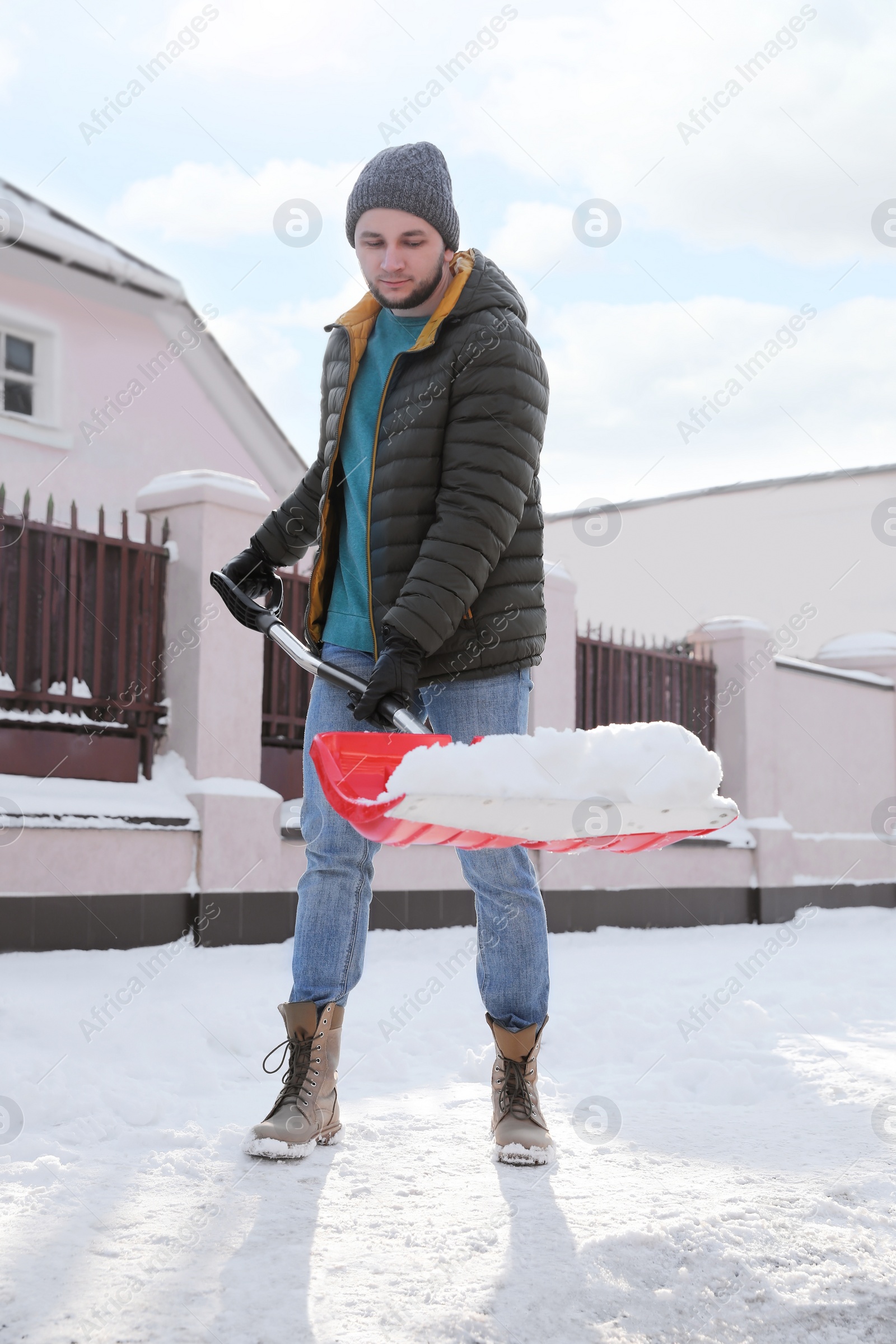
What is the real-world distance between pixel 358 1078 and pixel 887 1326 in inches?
75.4

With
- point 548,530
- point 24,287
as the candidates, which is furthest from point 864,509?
point 24,287

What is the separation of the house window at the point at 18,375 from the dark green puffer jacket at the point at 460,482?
8970 millimetres

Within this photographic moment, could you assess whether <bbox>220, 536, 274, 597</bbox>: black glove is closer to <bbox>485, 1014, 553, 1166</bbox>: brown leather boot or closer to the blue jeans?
the blue jeans

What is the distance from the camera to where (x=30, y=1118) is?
2629 mm

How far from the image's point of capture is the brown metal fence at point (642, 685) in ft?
28.3

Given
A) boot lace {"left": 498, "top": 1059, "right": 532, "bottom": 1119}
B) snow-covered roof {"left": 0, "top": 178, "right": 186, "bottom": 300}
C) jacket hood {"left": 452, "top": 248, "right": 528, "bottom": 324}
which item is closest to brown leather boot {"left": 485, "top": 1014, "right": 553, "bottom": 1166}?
boot lace {"left": 498, "top": 1059, "right": 532, "bottom": 1119}

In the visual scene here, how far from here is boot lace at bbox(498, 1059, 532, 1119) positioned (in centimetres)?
250

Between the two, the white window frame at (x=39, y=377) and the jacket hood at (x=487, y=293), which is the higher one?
the white window frame at (x=39, y=377)

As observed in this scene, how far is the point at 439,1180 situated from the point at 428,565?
1.20 m

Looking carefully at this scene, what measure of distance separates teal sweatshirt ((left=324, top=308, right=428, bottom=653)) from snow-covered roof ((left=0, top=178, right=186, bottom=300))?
879 centimetres

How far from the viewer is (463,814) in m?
2.04

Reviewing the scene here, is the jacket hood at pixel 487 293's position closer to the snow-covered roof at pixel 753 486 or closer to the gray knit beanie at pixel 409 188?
the gray knit beanie at pixel 409 188

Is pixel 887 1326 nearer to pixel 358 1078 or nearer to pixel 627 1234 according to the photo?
pixel 627 1234

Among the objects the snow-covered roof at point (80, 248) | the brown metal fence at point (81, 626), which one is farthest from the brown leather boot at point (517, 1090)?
the snow-covered roof at point (80, 248)
